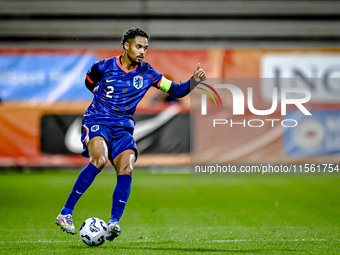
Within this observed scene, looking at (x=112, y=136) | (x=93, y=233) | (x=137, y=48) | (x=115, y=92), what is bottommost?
(x=93, y=233)

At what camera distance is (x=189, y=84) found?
14.5 ft

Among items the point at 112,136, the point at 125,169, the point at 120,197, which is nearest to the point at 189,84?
the point at 112,136

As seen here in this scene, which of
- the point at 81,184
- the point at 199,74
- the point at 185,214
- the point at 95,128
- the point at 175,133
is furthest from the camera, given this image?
the point at 175,133

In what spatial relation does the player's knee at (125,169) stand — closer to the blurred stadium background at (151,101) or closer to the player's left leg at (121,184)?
the player's left leg at (121,184)

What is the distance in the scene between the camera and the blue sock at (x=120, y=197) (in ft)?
12.9

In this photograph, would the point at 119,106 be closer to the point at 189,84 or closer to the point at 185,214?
the point at 189,84

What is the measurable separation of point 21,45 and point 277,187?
26.5 feet

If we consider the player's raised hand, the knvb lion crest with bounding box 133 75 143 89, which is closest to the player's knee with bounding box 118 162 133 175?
the knvb lion crest with bounding box 133 75 143 89

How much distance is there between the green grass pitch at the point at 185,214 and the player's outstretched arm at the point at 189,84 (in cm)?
142

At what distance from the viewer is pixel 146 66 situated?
177 inches

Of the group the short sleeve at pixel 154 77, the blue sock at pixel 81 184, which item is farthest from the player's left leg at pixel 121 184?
the short sleeve at pixel 154 77

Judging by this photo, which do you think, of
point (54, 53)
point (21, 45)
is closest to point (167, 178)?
point (54, 53)

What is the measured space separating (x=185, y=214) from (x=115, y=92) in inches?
92.3

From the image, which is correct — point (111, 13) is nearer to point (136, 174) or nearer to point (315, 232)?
point (136, 174)
